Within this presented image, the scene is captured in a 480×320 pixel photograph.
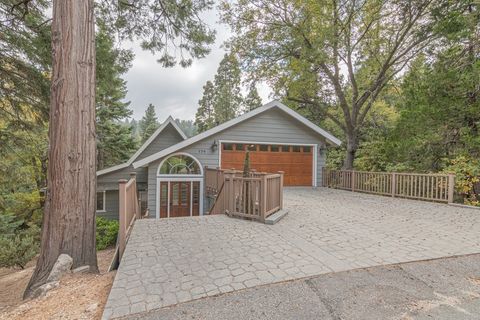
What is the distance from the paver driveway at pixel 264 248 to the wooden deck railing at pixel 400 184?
4.01 feet

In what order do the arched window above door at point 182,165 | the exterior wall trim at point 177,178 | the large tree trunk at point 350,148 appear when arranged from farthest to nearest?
the large tree trunk at point 350,148 < the arched window above door at point 182,165 < the exterior wall trim at point 177,178

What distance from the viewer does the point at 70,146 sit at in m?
3.41

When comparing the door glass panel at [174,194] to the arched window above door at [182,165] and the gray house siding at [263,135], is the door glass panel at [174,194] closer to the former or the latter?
Answer: the arched window above door at [182,165]

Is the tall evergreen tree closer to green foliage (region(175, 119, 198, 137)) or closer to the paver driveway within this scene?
the paver driveway

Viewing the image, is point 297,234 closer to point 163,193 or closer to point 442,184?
point 442,184

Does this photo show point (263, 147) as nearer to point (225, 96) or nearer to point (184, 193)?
point (184, 193)

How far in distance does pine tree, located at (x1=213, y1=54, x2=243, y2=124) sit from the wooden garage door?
661 inches

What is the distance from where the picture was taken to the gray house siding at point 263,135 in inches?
408

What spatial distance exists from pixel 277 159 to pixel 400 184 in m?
4.99

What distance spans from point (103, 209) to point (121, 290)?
11.8 m

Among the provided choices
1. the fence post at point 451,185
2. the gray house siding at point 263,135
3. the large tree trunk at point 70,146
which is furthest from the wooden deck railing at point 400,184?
the large tree trunk at point 70,146

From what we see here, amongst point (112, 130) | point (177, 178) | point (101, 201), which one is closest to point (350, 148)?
point (177, 178)

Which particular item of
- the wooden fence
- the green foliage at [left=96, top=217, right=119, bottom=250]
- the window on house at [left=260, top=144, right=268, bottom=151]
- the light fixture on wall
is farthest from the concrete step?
the green foliage at [left=96, top=217, right=119, bottom=250]

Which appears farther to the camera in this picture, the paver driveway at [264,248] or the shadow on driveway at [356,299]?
the paver driveway at [264,248]
